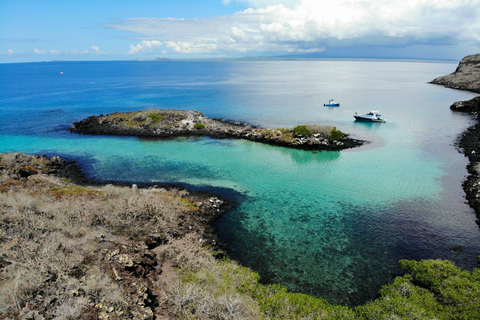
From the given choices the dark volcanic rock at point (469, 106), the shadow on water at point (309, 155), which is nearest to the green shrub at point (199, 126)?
the shadow on water at point (309, 155)

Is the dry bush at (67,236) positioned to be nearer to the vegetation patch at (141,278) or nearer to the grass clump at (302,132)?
the vegetation patch at (141,278)

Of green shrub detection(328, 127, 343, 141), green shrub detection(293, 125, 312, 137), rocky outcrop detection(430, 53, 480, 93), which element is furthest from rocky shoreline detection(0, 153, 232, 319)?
rocky outcrop detection(430, 53, 480, 93)

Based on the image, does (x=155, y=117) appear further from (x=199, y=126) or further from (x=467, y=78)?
(x=467, y=78)

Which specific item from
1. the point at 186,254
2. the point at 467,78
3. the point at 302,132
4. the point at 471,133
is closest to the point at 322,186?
the point at 302,132

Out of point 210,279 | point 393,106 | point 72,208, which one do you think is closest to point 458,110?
point 393,106

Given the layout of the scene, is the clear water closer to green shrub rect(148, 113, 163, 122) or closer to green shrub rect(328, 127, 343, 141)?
green shrub rect(328, 127, 343, 141)

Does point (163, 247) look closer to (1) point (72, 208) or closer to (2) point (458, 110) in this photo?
(1) point (72, 208)
